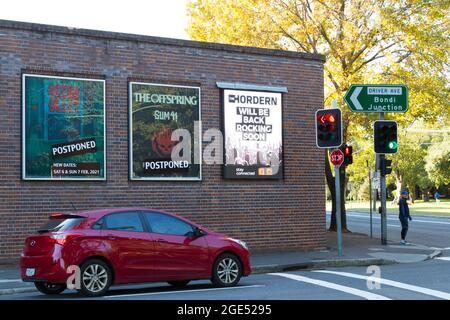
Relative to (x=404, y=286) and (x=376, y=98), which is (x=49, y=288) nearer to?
(x=404, y=286)

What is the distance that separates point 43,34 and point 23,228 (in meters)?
4.61

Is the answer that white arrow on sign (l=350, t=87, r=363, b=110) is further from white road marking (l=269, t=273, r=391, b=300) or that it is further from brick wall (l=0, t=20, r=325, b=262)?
white road marking (l=269, t=273, r=391, b=300)

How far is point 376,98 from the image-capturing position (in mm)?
21000

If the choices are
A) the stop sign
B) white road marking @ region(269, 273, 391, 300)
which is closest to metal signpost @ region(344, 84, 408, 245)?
the stop sign

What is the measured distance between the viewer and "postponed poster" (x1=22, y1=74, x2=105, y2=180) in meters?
16.9

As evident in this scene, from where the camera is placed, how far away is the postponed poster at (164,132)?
18250 mm

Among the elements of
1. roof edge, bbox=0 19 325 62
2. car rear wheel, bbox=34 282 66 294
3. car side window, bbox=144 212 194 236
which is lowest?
car rear wheel, bbox=34 282 66 294

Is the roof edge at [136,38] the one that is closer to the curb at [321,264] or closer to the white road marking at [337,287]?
the curb at [321,264]

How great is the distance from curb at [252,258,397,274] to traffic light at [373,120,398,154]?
4485 millimetres

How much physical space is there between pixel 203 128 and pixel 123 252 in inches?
301

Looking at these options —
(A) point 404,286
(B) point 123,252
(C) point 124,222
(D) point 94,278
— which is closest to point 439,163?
(A) point 404,286
